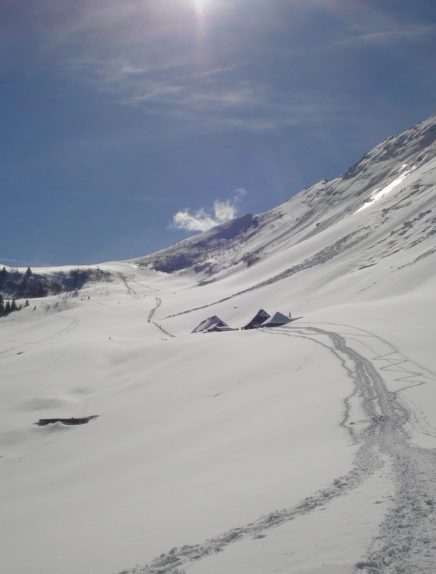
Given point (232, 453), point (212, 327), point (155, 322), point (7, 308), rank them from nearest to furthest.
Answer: point (232, 453), point (212, 327), point (155, 322), point (7, 308)

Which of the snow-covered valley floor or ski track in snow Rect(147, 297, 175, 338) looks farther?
ski track in snow Rect(147, 297, 175, 338)

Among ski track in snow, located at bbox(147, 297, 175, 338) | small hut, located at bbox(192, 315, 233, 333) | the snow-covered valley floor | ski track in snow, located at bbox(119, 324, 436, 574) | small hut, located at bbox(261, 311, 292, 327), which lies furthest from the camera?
ski track in snow, located at bbox(147, 297, 175, 338)

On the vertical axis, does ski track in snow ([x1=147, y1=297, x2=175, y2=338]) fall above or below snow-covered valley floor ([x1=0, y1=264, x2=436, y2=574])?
above

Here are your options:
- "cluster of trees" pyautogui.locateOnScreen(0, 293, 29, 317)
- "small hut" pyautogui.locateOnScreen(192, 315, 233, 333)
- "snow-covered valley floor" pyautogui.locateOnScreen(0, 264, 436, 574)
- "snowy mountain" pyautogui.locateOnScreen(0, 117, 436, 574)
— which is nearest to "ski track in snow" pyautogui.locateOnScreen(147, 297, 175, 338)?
"small hut" pyautogui.locateOnScreen(192, 315, 233, 333)

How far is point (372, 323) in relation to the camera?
135 ft

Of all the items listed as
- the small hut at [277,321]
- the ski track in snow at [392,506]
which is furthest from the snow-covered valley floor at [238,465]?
the small hut at [277,321]

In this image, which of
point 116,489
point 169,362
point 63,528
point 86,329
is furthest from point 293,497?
point 86,329

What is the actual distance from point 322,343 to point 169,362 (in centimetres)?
1269

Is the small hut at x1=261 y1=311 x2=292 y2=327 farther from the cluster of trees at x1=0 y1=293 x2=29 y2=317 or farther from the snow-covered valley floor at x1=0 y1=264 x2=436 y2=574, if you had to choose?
the cluster of trees at x1=0 y1=293 x2=29 y2=317

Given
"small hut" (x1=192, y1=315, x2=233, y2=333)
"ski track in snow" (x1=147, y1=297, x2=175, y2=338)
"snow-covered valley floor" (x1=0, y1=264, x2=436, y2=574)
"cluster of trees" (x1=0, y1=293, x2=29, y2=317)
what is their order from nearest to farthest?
"snow-covered valley floor" (x1=0, y1=264, x2=436, y2=574)
"small hut" (x1=192, y1=315, x2=233, y2=333)
"ski track in snow" (x1=147, y1=297, x2=175, y2=338)
"cluster of trees" (x1=0, y1=293, x2=29, y2=317)

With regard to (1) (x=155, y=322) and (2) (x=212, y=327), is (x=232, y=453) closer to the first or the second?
(2) (x=212, y=327)

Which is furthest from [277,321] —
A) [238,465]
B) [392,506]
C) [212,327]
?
[392,506]

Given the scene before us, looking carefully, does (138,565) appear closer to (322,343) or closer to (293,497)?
(293,497)

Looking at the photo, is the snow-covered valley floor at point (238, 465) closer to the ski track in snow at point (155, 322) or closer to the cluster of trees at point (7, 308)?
the ski track in snow at point (155, 322)
